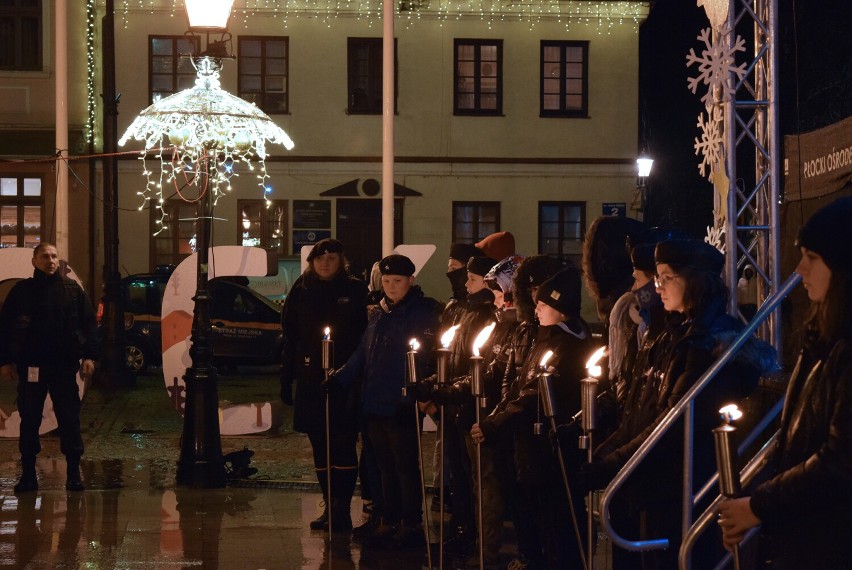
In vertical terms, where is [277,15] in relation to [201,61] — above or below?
above

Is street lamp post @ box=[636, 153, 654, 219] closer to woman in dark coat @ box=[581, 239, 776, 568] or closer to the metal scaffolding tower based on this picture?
the metal scaffolding tower

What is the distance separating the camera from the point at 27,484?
33.8 feet

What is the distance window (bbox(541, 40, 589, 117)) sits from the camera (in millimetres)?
29875

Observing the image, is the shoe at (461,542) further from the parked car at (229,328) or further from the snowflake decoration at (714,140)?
the parked car at (229,328)

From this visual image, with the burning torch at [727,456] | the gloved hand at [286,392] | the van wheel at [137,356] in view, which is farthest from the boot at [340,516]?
the van wheel at [137,356]

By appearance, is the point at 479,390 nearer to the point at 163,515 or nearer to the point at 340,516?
the point at 340,516

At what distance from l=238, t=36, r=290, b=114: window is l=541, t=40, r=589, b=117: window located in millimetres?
5898

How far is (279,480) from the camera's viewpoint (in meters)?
11.0

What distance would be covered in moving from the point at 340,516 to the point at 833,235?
18.9 ft

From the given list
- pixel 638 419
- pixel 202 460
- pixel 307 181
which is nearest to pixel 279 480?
pixel 202 460

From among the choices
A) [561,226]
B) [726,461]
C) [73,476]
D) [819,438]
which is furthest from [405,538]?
[561,226]

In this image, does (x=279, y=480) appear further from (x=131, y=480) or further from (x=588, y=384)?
(x=588, y=384)

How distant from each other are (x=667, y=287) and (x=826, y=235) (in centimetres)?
143

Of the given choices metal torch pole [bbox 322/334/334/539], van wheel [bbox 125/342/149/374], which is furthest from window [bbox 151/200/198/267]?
metal torch pole [bbox 322/334/334/539]
